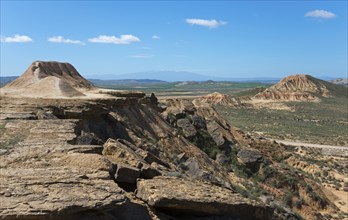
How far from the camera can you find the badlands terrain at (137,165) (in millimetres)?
8000

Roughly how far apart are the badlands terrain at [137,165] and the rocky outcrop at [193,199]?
26 millimetres

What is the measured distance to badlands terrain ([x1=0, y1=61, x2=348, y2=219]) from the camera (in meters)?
8.00

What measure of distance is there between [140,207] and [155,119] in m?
19.6

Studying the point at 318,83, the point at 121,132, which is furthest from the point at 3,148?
the point at 318,83

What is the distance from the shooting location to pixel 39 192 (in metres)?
7.75

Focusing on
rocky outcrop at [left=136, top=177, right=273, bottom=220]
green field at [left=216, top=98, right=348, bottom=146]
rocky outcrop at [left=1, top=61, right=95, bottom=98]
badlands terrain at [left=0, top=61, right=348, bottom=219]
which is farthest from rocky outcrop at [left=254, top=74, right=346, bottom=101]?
rocky outcrop at [left=136, top=177, right=273, bottom=220]

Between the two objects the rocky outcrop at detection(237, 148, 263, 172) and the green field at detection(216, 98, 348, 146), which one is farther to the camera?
the green field at detection(216, 98, 348, 146)

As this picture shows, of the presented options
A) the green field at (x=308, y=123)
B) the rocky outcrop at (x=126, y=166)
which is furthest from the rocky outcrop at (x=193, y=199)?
the green field at (x=308, y=123)

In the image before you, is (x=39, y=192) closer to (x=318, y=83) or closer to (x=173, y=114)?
(x=173, y=114)

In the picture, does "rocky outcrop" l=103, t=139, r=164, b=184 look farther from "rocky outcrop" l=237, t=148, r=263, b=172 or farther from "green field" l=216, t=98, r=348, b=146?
"green field" l=216, t=98, r=348, b=146

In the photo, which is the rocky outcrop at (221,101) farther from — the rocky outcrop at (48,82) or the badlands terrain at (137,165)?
the rocky outcrop at (48,82)

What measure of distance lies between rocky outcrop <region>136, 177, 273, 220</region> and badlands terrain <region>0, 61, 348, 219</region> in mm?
26

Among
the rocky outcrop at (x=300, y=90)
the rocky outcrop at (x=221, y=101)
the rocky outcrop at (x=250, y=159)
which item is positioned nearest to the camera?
the rocky outcrop at (x=250, y=159)

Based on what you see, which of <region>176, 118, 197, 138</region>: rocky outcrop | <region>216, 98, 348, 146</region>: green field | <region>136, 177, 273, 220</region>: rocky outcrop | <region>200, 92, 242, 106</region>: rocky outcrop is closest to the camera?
<region>136, 177, 273, 220</region>: rocky outcrop
